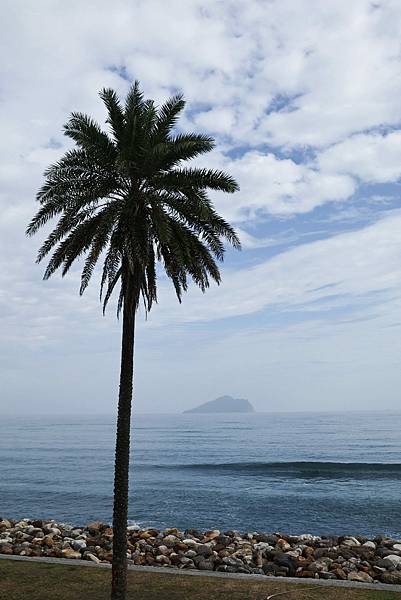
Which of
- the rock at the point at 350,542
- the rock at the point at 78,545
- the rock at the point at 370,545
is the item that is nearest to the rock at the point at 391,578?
the rock at the point at 370,545

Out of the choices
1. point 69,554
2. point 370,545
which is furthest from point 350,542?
point 69,554

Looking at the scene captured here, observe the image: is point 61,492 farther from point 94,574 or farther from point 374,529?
point 94,574

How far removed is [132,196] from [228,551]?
560 inches

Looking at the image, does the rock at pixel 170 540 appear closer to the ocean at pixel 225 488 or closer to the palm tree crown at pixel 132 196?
the ocean at pixel 225 488

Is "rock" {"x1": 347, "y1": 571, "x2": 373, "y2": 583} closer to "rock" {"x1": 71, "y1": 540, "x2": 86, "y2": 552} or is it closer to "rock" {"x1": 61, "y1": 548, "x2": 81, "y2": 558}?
"rock" {"x1": 61, "y1": 548, "x2": 81, "y2": 558}

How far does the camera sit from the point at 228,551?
64.7ft

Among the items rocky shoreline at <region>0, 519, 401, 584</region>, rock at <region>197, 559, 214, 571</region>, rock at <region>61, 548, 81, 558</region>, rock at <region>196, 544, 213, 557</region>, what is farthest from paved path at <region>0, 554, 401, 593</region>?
rock at <region>196, 544, 213, 557</region>

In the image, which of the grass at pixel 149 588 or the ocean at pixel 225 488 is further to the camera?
the ocean at pixel 225 488

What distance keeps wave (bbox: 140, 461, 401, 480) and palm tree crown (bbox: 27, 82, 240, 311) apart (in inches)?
1786

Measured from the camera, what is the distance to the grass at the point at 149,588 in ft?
42.8

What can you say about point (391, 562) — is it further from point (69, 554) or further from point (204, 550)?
point (69, 554)

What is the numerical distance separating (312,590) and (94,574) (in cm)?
606

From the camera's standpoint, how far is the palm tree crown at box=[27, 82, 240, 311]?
40.7 feet

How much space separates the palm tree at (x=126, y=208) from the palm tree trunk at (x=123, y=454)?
0.02 m
